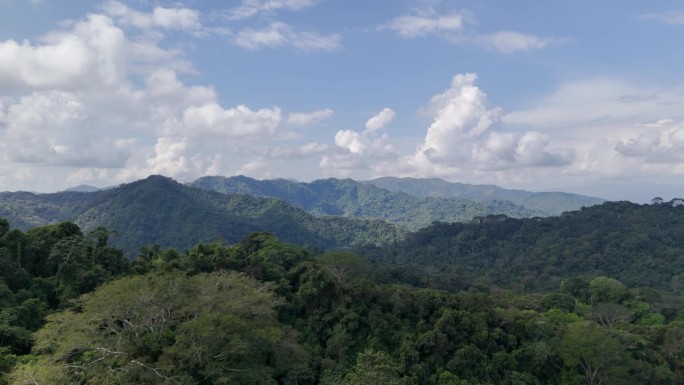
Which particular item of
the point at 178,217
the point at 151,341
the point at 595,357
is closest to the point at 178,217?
the point at 178,217

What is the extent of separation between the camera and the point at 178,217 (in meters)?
137

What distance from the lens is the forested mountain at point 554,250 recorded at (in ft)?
251

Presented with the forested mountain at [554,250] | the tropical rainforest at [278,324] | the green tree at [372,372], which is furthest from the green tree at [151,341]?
the forested mountain at [554,250]

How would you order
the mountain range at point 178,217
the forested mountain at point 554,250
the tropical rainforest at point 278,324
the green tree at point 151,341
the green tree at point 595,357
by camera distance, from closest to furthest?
the green tree at point 151,341 → the tropical rainforest at point 278,324 → the green tree at point 595,357 → the forested mountain at point 554,250 → the mountain range at point 178,217

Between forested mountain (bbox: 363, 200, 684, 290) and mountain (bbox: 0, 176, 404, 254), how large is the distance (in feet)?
130

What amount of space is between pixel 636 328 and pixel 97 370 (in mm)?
40568

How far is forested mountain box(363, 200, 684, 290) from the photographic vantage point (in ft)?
251

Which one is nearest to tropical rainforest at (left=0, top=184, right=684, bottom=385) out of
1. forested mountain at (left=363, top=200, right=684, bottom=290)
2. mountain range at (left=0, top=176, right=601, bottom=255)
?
forested mountain at (left=363, top=200, right=684, bottom=290)

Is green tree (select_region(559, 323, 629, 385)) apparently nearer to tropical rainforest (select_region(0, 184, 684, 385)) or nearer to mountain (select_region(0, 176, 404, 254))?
tropical rainforest (select_region(0, 184, 684, 385))

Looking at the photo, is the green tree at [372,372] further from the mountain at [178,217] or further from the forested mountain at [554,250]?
the mountain at [178,217]

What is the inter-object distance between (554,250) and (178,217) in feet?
349

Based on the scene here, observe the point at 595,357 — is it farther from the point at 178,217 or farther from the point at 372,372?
the point at 178,217

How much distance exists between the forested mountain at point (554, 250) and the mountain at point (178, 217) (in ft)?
130

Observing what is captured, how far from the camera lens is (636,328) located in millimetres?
37219
